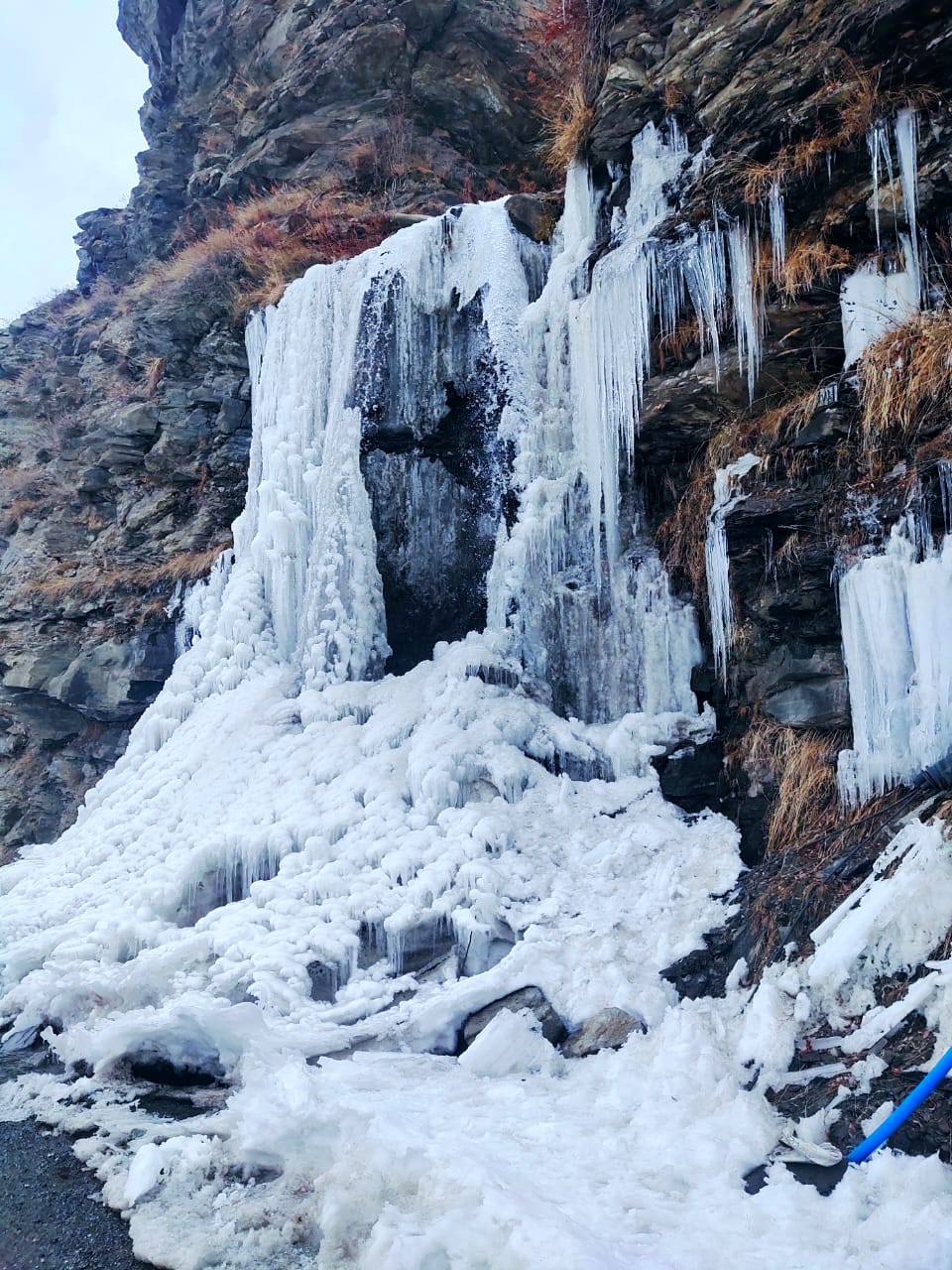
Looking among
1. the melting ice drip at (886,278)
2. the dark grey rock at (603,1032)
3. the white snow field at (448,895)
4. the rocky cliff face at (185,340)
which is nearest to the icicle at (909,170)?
the melting ice drip at (886,278)

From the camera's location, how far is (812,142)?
601 centimetres

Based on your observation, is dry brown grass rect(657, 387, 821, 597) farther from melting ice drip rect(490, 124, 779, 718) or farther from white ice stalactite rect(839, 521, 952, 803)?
white ice stalactite rect(839, 521, 952, 803)

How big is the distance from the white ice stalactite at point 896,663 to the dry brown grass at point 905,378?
817mm

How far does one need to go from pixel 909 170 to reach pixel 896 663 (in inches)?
139

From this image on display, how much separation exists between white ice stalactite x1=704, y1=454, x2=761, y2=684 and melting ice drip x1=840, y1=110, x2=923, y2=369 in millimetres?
1020

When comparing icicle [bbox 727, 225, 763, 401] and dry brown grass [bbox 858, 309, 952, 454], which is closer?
dry brown grass [bbox 858, 309, 952, 454]

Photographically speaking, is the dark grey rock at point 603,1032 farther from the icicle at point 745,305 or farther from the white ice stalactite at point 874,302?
the icicle at point 745,305

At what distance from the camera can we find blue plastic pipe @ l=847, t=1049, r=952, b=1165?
2.69m

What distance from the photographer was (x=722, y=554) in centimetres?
589

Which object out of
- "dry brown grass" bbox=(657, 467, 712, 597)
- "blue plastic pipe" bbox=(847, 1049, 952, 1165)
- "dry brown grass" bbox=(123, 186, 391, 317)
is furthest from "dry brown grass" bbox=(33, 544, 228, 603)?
"blue plastic pipe" bbox=(847, 1049, 952, 1165)

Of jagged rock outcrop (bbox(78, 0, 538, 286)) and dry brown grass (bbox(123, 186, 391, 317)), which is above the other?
jagged rock outcrop (bbox(78, 0, 538, 286))

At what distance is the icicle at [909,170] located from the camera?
542 cm

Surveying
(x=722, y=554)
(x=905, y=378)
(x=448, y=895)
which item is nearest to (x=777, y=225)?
(x=905, y=378)

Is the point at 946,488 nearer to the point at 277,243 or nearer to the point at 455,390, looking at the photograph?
the point at 455,390
